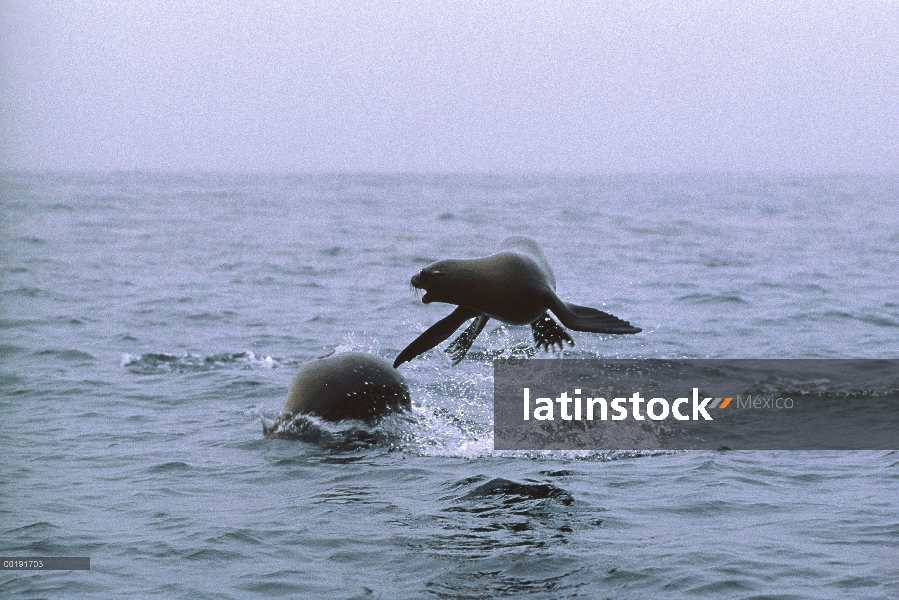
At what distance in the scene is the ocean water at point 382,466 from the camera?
618cm

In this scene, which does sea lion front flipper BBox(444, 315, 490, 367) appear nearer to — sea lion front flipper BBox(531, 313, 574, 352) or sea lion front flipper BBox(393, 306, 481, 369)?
sea lion front flipper BBox(393, 306, 481, 369)

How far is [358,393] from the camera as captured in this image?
915 cm

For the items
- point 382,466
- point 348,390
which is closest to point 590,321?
point 382,466

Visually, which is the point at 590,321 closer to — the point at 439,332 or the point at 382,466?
the point at 439,332

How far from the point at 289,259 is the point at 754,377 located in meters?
17.7

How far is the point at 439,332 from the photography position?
793 cm

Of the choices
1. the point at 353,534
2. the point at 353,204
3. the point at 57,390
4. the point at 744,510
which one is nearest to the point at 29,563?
the point at 353,534

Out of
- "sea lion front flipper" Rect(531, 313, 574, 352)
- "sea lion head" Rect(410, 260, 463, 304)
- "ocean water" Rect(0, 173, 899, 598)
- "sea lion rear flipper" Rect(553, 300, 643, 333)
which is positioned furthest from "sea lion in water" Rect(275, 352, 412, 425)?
"sea lion rear flipper" Rect(553, 300, 643, 333)

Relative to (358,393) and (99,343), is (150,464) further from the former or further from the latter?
(99,343)

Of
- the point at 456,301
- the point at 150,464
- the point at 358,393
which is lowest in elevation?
the point at 150,464

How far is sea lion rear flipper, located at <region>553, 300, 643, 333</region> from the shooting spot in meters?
7.20

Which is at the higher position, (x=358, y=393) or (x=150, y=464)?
(x=358, y=393)

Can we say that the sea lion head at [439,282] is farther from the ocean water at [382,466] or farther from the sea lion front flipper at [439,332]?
the ocean water at [382,466]

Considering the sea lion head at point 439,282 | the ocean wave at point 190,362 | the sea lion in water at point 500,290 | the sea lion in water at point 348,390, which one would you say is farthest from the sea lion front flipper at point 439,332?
the ocean wave at point 190,362
